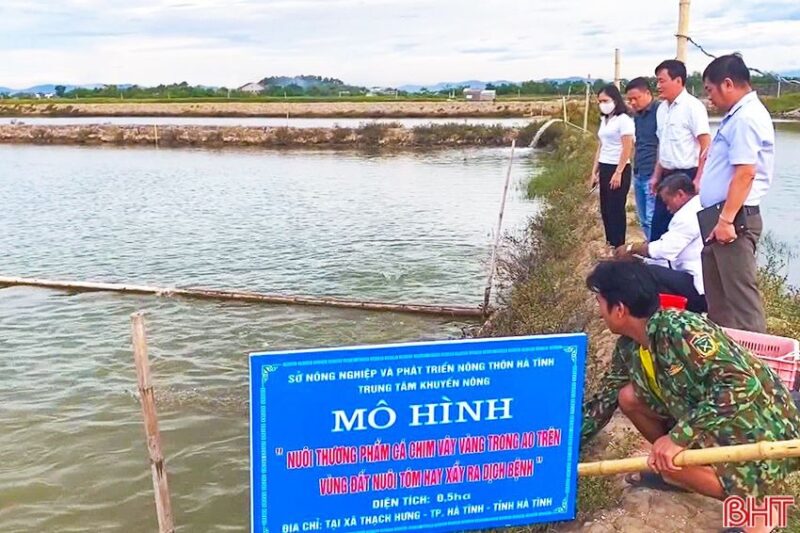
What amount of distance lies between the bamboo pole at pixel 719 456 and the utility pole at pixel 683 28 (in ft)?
17.5

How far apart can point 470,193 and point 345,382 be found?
18.4 meters

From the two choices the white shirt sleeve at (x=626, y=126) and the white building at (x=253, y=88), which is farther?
the white building at (x=253, y=88)

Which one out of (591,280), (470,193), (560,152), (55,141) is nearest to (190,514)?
(591,280)

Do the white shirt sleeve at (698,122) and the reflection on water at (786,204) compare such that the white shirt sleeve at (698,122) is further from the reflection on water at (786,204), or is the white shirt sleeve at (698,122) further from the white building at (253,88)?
the white building at (253,88)

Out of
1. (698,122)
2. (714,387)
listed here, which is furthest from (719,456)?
(698,122)

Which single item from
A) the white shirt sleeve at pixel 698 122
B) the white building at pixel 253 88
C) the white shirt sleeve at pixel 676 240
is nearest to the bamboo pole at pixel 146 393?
the white shirt sleeve at pixel 676 240

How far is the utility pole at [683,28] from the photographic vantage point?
741cm

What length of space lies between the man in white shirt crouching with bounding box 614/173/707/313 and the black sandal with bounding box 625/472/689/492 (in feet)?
4.40

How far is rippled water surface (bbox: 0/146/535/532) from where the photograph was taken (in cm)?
564

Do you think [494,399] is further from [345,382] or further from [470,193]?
[470,193]

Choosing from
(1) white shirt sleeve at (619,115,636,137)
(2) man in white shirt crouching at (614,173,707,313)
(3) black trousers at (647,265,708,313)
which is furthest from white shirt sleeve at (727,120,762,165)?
(1) white shirt sleeve at (619,115,636,137)

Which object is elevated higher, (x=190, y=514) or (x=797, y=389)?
(x=797, y=389)

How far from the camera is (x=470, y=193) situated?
20906 millimetres

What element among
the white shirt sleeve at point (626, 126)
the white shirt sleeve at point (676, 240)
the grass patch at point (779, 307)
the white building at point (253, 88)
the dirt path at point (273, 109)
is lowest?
the grass patch at point (779, 307)
